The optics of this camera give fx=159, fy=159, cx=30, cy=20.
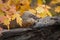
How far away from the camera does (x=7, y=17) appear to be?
4.78ft

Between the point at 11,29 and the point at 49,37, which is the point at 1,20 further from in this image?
the point at 49,37

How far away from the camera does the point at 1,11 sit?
4.77ft

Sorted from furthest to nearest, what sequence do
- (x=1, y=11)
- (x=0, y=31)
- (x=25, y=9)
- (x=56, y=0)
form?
(x=56, y=0)
(x=25, y=9)
(x=0, y=31)
(x=1, y=11)

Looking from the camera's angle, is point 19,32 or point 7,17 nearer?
point 7,17

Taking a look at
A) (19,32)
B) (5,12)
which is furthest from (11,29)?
(5,12)

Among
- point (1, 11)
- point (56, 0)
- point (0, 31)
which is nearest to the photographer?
point (1, 11)

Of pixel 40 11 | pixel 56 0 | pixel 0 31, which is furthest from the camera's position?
pixel 56 0

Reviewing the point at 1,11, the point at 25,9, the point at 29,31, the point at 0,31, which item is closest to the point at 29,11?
the point at 25,9

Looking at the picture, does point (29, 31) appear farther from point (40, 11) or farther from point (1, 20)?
point (1, 20)

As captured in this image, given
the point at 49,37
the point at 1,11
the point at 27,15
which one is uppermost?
the point at 1,11

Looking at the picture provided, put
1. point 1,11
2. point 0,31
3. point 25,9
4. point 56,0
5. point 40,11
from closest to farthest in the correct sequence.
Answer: point 1,11, point 40,11, point 0,31, point 25,9, point 56,0

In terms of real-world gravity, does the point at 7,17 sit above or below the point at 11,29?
above

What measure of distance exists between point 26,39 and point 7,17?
0.42m

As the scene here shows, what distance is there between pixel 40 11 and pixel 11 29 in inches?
17.7
